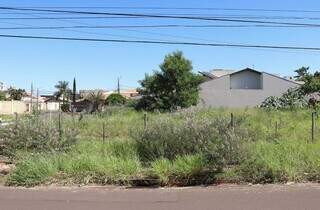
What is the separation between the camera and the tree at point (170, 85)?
6241cm

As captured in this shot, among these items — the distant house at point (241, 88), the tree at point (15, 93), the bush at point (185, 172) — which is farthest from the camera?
the tree at point (15, 93)

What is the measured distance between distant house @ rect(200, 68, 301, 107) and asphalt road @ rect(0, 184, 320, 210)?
201 feet

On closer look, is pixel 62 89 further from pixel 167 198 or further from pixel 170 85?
pixel 167 198

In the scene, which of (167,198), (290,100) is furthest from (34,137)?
(290,100)

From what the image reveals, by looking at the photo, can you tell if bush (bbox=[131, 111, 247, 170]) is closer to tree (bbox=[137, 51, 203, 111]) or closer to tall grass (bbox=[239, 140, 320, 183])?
tall grass (bbox=[239, 140, 320, 183])

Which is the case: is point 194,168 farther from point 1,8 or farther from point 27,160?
point 1,8

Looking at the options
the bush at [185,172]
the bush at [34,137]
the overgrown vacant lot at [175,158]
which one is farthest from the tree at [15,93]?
the bush at [185,172]

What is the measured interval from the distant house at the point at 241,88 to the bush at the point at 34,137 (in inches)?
2245

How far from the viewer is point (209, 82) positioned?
73.1 m

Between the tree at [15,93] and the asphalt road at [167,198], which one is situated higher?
the tree at [15,93]

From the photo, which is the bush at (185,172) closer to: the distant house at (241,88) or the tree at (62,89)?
the distant house at (241,88)

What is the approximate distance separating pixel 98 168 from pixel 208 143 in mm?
2355

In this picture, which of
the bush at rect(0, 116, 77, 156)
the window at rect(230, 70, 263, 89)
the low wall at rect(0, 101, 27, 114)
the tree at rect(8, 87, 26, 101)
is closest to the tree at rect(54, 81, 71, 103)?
the tree at rect(8, 87, 26, 101)

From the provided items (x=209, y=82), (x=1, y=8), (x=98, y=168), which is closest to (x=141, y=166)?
(x=98, y=168)
